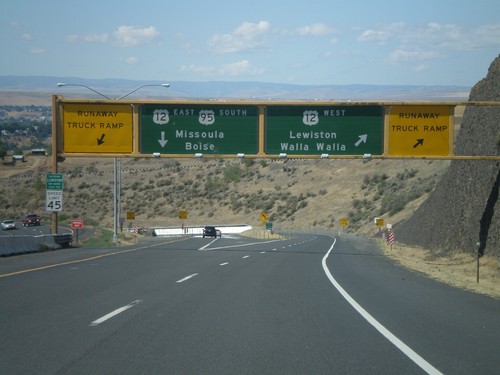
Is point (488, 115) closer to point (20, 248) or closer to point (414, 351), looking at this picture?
point (20, 248)

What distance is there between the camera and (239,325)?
11852 mm

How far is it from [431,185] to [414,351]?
74234 mm

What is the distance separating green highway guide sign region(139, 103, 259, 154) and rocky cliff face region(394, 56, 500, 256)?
9.84 metres

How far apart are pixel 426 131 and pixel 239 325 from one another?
17398 mm

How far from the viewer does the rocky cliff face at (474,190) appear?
28828 millimetres

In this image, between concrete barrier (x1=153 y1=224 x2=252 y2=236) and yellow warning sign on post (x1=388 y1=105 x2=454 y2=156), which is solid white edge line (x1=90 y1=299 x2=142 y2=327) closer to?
yellow warning sign on post (x1=388 y1=105 x2=454 y2=156)

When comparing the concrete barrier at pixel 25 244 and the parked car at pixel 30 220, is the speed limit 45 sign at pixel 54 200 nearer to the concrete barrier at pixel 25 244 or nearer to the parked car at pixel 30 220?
the concrete barrier at pixel 25 244

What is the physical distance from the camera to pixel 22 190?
94750 millimetres

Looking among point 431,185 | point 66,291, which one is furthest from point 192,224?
point 66,291

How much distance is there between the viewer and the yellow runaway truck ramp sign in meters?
28.9

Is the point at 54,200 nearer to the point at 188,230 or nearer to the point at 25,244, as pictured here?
the point at 25,244

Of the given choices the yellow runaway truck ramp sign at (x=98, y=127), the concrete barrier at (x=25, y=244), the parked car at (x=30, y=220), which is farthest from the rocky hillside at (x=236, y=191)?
the yellow runaway truck ramp sign at (x=98, y=127)

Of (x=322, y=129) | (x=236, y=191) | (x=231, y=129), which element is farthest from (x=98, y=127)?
(x=236, y=191)

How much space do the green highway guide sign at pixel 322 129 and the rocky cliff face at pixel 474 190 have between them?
5.64 meters
